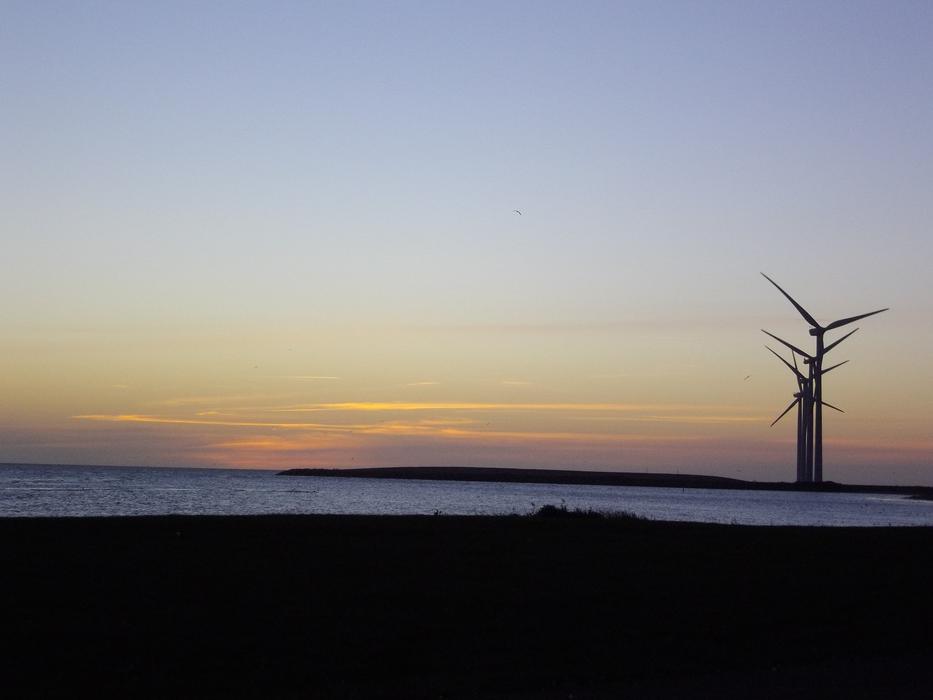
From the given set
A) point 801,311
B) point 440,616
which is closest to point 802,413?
point 801,311

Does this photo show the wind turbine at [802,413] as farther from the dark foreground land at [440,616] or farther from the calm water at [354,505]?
the dark foreground land at [440,616]

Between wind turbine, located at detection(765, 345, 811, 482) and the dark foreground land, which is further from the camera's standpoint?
wind turbine, located at detection(765, 345, 811, 482)

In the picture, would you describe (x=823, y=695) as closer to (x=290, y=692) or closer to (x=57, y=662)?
(x=290, y=692)

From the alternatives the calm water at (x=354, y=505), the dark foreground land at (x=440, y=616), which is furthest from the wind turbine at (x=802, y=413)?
the dark foreground land at (x=440, y=616)

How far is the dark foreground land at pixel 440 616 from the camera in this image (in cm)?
1238

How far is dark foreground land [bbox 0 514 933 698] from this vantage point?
12383mm

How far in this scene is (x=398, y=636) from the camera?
1479 cm

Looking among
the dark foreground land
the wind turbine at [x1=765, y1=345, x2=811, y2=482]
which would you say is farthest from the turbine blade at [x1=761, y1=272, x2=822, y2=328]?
the dark foreground land

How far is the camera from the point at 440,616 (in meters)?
16.2

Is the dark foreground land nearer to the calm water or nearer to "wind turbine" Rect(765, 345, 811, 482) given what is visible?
the calm water

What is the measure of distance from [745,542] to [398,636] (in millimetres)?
16132

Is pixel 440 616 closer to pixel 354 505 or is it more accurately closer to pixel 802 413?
pixel 354 505

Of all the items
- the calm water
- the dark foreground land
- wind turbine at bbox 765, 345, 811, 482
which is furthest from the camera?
wind turbine at bbox 765, 345, 811, 482

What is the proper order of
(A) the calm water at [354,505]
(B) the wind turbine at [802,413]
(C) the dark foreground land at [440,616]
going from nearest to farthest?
(C) the dark foreground land at [440,616]
(A) the calm water at [354,505]
(B) the wind turbine at [802,413]
